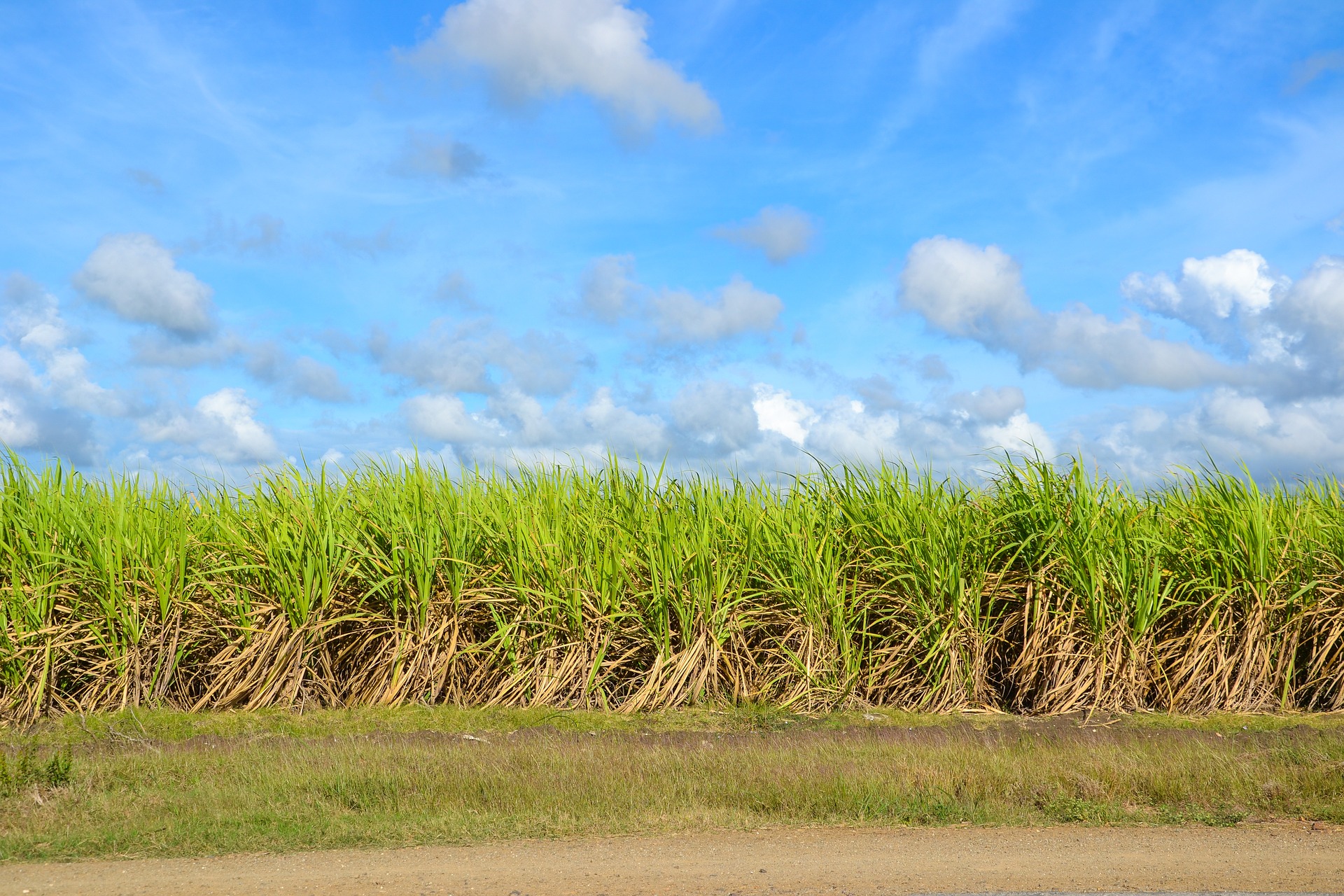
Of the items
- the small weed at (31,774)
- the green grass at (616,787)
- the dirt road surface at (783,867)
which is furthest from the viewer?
the small weed at (31,774)

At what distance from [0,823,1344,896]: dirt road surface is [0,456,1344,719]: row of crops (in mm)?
2955

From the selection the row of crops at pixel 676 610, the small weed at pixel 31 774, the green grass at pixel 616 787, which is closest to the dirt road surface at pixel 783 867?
the green grass at pixel 616 787

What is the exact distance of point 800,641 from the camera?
26.5ft

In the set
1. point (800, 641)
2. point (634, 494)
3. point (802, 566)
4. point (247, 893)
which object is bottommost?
point (247, 893)

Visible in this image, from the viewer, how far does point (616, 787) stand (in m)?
5.46

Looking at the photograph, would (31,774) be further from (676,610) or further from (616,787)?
(676,610)

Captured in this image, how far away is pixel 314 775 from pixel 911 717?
408 cm

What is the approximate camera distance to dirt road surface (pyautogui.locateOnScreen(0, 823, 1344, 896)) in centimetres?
419

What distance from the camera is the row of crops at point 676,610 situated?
8.00m

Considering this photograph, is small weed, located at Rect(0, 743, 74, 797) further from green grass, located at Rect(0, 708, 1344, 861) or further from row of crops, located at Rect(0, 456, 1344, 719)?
row of crops, located at Rect(0, 456, 1344, 719)

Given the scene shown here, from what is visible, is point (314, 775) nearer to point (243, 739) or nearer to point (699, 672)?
point (243, 739)

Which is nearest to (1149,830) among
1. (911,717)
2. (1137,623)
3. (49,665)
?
(911,717)

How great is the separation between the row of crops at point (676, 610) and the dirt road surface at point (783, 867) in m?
2.95

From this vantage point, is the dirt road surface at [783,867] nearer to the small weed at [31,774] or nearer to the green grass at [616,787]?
the green grass at [616,787]
